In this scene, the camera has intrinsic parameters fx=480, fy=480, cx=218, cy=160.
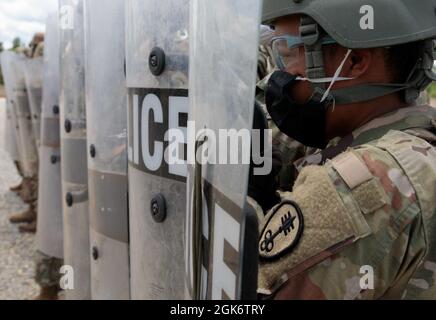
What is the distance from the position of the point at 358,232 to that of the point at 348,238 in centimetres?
3

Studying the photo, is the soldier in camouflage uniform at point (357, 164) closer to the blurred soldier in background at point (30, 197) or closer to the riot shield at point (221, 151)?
the riot shield at point (221, 151)

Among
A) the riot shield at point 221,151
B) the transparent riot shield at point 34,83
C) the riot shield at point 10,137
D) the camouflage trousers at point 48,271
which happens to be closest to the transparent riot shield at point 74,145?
the camouflage trousers at point 48,271

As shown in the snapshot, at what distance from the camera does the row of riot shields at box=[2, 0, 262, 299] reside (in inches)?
35.4

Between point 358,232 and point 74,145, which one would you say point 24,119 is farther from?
point 358,232

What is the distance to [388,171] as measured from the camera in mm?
1183

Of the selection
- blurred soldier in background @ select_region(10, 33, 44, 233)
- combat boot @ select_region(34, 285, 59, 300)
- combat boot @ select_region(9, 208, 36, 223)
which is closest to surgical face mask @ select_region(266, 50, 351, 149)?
combat boot @ select_region(34, 285, 59, 300)

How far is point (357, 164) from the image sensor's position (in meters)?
1.19

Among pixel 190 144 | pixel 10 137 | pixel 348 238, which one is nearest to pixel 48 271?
pixel 190 144

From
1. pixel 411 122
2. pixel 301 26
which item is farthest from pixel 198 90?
pixel 411 122

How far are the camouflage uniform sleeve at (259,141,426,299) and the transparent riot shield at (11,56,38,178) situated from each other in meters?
4.99

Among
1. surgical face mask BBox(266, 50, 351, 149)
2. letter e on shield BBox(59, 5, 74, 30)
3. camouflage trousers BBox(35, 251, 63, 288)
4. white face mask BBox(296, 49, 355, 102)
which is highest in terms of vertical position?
letter e on shield BBox(59, 5, 74, 30)

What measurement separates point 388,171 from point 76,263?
6.87 ft

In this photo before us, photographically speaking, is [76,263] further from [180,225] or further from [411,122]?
[411,122]

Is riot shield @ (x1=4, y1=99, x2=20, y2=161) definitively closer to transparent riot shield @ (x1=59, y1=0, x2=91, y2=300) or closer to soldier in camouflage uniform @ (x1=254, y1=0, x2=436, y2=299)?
transparent riot shield @ (x1=59, y1=0, x2=91, y2=300)
